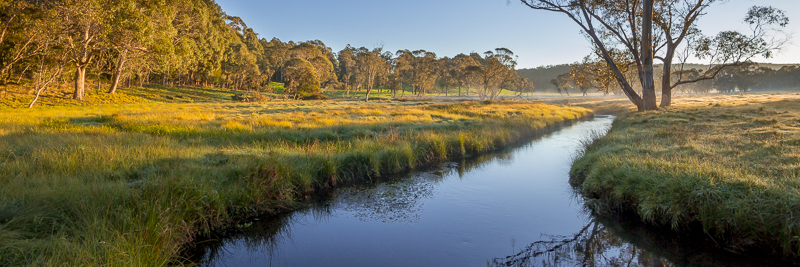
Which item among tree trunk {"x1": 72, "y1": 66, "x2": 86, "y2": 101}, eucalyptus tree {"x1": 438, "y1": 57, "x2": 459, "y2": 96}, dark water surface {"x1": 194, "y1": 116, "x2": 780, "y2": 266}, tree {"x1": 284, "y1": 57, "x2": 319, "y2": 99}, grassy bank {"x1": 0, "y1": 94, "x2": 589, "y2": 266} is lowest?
dark water surface {"x1": 194, "y1": 116, "x2": 780, "y2": 266}

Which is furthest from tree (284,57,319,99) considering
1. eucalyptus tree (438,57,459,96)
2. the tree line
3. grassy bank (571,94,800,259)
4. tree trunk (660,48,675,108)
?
grassy bank (571,94,800,259)

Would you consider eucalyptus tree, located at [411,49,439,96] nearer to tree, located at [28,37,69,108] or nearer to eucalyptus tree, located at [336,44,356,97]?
eucalyptus tree, located at [336,44,356,97]

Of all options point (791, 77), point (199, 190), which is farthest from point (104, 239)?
point (791, 77)

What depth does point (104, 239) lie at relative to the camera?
403 centimetres

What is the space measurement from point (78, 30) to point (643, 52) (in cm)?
3312

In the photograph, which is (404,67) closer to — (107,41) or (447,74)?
(447,74)

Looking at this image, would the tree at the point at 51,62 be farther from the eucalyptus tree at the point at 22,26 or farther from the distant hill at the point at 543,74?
the distant hill at the point at 543,74

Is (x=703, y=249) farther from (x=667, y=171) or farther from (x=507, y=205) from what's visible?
(x=507, y=205)

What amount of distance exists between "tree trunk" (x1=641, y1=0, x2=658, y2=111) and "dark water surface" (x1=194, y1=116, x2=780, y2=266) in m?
13.0

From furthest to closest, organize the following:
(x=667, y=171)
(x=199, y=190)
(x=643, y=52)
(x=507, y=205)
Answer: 1. (x=643, y=52)
2. (x=507, y=205)
3. (x=667, y=171)
4. (x=199, y=190)

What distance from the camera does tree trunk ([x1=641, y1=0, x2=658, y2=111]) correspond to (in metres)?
17.1

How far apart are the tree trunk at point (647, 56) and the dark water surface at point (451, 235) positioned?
A: 42.6 ft

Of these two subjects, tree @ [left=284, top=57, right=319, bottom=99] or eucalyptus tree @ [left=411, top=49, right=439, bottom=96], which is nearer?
tree @ [left=284, top=57, right=319, bottom=99]

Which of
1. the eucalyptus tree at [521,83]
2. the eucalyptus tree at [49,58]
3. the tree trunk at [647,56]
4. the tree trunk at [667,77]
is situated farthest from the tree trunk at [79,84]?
the eucalyptus tree at [521,83]
